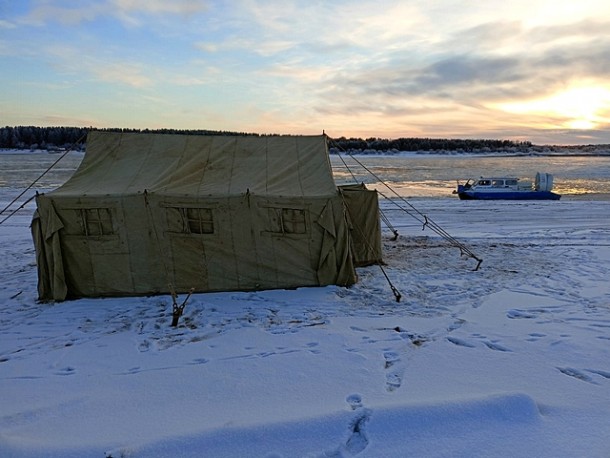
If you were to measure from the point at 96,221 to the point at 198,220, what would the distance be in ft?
6.23

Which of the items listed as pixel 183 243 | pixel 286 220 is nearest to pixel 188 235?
pixel 183 243

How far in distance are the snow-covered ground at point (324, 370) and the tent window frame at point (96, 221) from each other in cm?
129

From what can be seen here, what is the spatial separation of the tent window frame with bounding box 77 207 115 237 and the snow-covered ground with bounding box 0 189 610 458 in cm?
129

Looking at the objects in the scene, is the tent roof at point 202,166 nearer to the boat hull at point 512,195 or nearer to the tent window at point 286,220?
the tent window at point 286,220

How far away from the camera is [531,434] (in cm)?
412

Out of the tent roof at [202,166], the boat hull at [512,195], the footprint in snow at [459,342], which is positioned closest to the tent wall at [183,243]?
the tent roof at [202,166]

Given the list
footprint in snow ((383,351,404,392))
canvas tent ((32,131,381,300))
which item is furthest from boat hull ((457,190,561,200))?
footprint in snow ((383,351,404,392))

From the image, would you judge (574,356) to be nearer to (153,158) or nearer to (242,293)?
(242,293)

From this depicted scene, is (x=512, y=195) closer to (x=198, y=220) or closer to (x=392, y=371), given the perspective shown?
(x=198, y=220)

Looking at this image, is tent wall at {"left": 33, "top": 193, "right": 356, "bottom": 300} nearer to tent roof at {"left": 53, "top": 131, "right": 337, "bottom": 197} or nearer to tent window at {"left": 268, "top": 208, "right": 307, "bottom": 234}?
tent window at {"left": 268, "top": 208, "right": 307, "bottom": 234}

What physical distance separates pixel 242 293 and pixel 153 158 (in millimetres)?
3617

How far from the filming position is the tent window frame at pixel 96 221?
8.60 metres

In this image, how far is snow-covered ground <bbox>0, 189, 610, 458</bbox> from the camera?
409cm

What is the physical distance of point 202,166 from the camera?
9.73 metres
